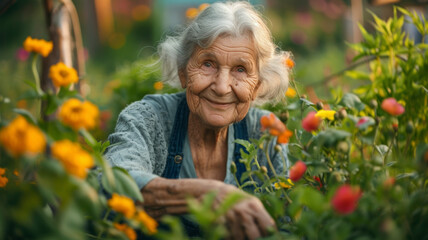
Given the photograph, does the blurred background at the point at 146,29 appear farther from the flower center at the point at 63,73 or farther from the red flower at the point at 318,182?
the flower center at the point at 63,73

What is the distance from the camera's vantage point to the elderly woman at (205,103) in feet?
5.62

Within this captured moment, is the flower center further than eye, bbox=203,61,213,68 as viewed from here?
No

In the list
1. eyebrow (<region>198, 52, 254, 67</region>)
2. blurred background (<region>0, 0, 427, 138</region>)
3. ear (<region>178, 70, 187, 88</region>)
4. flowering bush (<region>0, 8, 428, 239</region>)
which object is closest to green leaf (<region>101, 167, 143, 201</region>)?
flowering bush (<region>0, 8, 428, 239</region>)

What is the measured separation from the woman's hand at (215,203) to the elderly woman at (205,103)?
0.02m

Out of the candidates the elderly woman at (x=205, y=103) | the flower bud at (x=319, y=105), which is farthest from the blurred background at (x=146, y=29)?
the flower bud at (x=319, y=105)

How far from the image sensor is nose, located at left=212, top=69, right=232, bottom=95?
1.71m

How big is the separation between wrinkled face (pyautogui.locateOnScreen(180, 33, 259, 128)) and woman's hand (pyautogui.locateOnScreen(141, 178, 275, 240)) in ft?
1.71

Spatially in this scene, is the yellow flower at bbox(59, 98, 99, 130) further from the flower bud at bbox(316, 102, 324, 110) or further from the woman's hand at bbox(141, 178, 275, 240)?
the flower bud at bbox(316, 102, 324, 110)

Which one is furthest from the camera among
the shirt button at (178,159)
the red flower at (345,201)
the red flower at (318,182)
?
the shirt button at (178,159)

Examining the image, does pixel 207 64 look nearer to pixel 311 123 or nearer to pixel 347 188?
pixel 311 123

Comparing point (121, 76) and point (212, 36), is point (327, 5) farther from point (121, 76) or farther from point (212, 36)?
point (212, 36)

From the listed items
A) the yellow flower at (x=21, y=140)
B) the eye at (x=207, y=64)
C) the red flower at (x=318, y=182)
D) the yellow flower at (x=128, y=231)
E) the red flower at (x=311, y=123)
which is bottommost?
the red flower at (x=318, y=182)

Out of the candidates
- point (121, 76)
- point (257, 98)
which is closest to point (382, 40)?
point (257, 98)

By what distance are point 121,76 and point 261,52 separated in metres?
1.41
